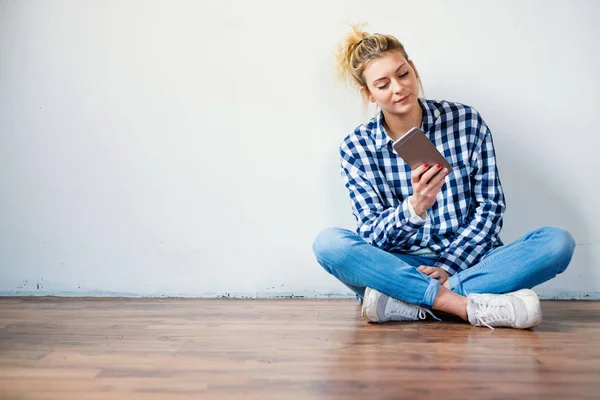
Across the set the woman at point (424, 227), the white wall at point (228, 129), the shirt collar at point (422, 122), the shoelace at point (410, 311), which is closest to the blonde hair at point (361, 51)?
the woman at point (424, 227)

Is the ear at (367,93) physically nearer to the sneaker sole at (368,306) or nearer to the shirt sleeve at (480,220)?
the shirt sleeve at (480,220)

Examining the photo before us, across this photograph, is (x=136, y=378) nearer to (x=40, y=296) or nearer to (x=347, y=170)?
(x=347, y=170)

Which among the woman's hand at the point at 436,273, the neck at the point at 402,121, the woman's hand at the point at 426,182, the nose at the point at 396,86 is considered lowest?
the woman's hand at the point at 436,273

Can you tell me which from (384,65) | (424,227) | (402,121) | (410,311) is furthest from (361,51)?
(410,311)

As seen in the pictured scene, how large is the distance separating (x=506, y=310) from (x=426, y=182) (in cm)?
40

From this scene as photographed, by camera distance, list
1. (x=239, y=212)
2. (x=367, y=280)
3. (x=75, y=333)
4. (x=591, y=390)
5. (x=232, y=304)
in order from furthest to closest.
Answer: (x=239, y=212) < (x=232, y=304) < (x=367, y=280) < (x=75, y=333) < (x=591, y=390)

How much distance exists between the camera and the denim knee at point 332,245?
2.07 m

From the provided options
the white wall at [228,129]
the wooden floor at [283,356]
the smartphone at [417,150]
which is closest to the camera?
the wooden floor at [283,356]

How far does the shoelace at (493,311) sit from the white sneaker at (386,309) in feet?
0.48

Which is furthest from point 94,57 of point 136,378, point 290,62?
point 136,378

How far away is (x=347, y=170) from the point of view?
7.67 feet

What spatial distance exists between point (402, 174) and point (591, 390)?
1126mm

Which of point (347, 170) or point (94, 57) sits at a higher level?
point (94, 57)

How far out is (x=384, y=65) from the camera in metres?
2.19
